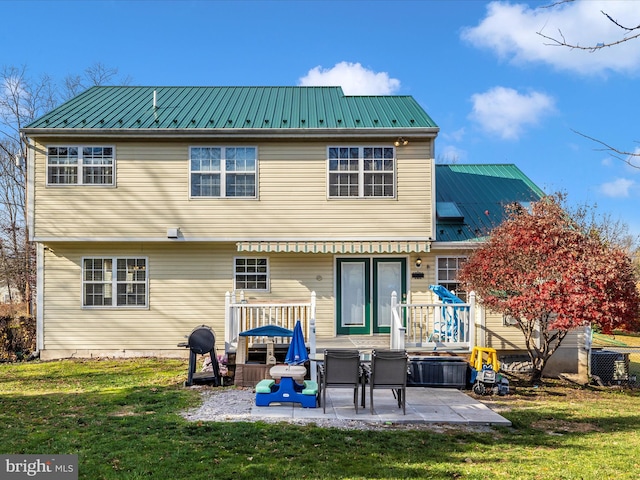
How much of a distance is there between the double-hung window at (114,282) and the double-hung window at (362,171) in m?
5.91

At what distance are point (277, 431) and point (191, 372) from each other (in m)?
3.98

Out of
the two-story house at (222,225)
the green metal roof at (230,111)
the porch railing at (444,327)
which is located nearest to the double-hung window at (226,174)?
the two-story house at (222,225)

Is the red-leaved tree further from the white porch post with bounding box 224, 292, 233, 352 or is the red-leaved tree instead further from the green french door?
the white porch post with bounding box 224, 292, 233, 352

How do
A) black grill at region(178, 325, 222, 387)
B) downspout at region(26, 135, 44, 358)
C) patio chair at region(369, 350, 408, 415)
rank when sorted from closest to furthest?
patio chair at region(369, 350, 408, 415) → black grill at region(178, 325, 222, 387) → downspout at region(26, 135, 44, 358)

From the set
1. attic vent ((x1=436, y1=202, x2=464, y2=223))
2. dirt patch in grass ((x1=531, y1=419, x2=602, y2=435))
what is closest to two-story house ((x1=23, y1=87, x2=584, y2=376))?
attic vent ((x1=436, y1=202, x2=464, y2=223))

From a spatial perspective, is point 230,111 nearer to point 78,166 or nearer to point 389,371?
point 78,166

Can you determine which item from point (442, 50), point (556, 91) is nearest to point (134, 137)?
point (442, 50)

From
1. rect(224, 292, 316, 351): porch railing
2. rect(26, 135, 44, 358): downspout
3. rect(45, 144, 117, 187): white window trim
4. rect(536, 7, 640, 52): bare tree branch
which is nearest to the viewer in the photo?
rect(536, 7, 640, 52): bare tree branch

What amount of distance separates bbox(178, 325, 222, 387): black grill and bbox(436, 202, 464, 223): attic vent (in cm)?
763

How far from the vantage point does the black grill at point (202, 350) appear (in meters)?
10.6

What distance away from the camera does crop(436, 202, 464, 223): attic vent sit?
48.8ft

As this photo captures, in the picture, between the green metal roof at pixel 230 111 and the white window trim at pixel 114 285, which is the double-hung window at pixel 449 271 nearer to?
the green metal roof at pixel 230 111

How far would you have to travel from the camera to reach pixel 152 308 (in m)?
14.4

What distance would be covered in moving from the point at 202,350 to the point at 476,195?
32.9 ft
